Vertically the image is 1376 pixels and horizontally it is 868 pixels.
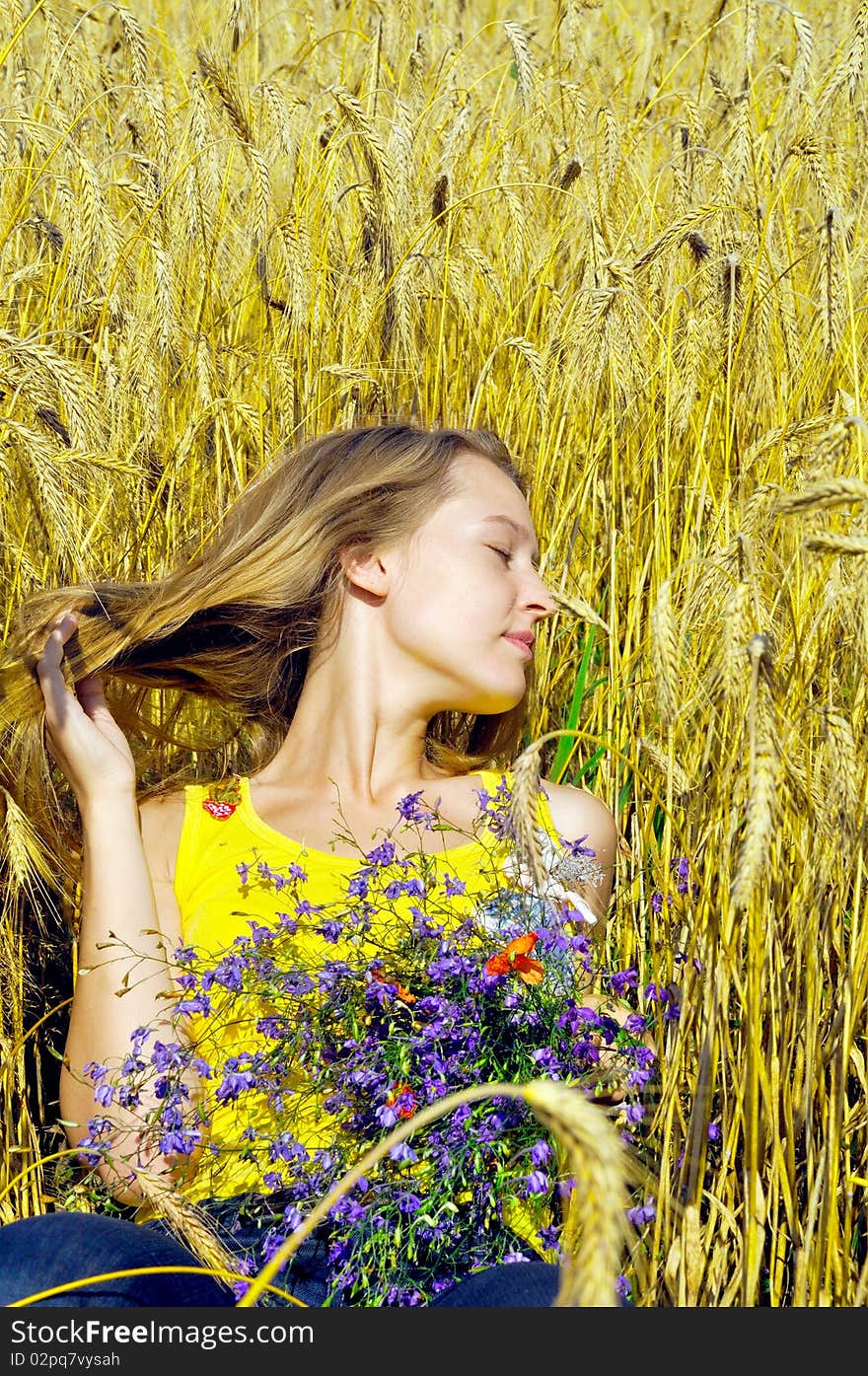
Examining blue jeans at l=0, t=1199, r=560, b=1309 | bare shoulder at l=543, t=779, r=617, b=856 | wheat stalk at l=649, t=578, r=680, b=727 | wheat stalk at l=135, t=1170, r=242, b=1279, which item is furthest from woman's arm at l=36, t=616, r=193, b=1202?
wheat stalk at l=649, t=578, r=680, b=727

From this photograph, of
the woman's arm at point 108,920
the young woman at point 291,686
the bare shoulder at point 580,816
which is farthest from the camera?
the bare shoulder at point 580,816

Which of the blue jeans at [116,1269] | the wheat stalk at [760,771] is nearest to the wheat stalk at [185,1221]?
the blue jeans at [116,1269]

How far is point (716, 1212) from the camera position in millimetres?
1277

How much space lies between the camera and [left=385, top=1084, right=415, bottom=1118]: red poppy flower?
1.28 meters

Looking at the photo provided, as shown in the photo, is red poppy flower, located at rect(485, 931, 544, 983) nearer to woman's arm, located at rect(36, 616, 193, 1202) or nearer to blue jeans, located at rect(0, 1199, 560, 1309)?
blue jeans, located at rect(0, 1199, 560, 1309)

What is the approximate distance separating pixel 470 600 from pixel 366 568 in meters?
0.20

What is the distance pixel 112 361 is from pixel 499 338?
2.14 feet

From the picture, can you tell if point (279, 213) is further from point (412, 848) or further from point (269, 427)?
point (412, 848)

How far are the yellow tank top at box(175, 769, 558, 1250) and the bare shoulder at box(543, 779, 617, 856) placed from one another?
24mm

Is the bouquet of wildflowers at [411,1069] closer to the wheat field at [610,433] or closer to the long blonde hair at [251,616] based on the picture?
the wheat field at [610,433]

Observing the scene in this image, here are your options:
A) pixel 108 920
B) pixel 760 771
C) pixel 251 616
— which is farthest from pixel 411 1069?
pixel 251 616

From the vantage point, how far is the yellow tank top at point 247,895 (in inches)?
56.8

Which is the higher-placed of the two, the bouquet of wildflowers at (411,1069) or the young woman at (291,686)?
the young woman at (291,686)

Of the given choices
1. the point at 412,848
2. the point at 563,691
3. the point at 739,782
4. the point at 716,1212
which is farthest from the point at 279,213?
the point at 716,1212
